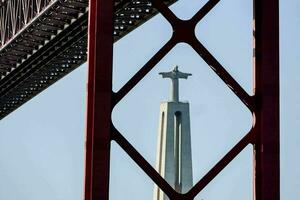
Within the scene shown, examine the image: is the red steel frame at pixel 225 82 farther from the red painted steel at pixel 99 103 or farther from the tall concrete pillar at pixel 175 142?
the tall concrete pillar at pixel 175 142

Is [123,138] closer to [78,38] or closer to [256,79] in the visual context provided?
[256,79]

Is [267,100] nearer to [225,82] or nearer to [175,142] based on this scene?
[225,82]

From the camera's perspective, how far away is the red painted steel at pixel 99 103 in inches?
513

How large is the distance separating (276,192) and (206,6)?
239 cm

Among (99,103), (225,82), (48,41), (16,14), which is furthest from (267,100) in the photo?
(16,14)

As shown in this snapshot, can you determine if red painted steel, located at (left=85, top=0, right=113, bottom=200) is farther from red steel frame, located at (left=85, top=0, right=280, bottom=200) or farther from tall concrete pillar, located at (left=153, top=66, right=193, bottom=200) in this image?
tall concrete pillar, located at (left=153, top=66, right=193, bottom=200)

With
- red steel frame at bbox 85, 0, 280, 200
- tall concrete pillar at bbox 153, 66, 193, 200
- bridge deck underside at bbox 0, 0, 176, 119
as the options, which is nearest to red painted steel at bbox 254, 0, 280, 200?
red steel frame at bbox 85, 0, 280, 200

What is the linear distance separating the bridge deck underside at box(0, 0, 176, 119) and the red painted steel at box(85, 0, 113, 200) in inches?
457

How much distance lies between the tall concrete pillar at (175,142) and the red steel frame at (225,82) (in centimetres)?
5289

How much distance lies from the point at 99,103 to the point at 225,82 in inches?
65.9

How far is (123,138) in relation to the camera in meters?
13.3

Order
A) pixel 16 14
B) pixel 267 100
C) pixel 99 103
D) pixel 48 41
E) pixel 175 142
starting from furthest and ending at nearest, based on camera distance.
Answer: pixel 175 142, pixel 16 14, pixel 48 41, pixel 267 100, pixel 99 103

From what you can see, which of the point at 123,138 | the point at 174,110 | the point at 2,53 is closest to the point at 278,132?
the point at 123,138

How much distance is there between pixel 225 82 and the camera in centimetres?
1402
